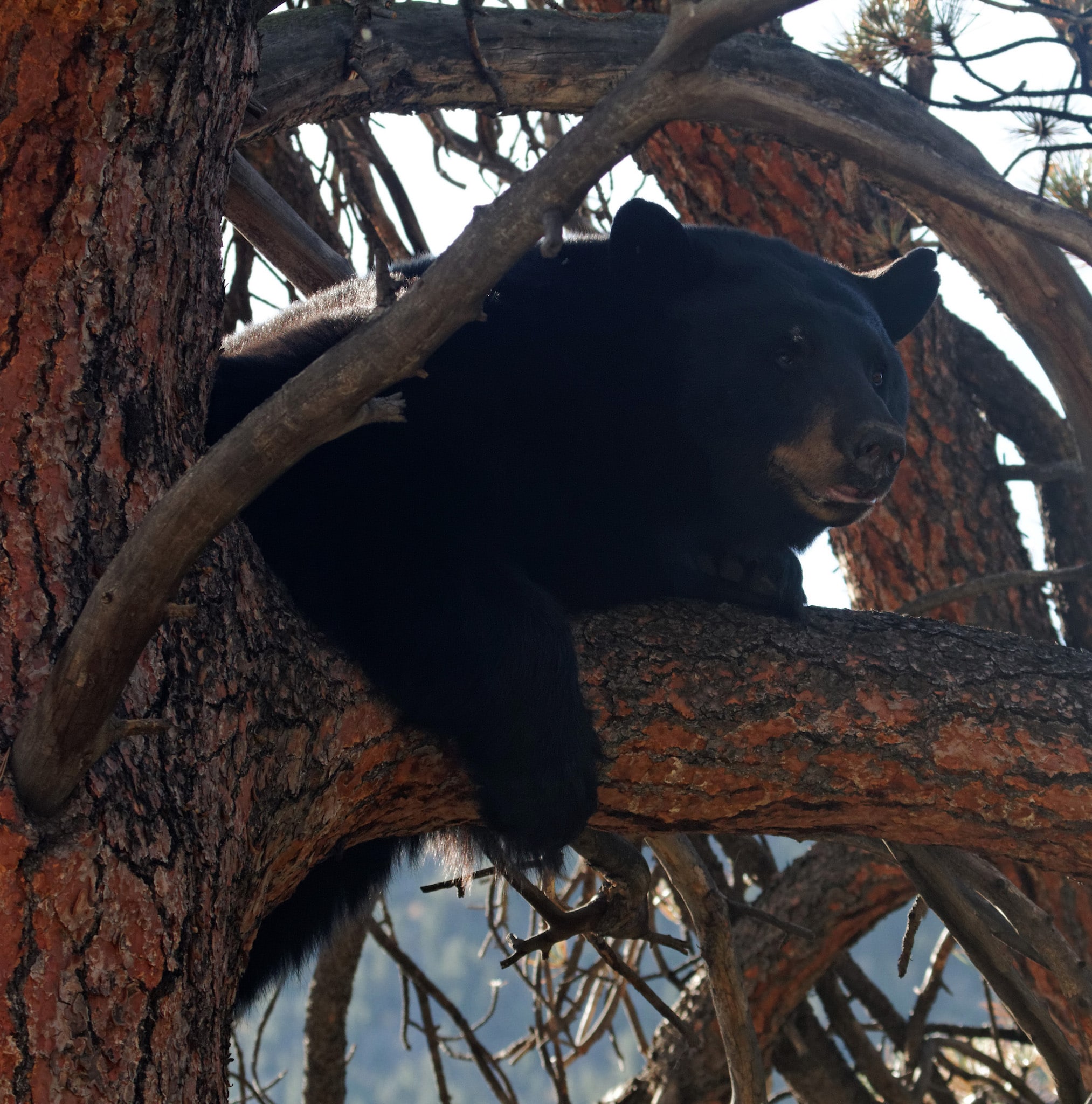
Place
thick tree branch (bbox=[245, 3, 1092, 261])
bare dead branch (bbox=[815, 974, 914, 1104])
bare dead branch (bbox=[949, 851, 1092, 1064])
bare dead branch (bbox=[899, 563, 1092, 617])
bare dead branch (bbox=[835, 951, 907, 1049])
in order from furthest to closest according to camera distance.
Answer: bare dead branch (bbox=[835, 951, 907, 1049]) → bare dead branch (bbox=[815, 974, 914, 1104]) → bare dead branch (bbox=[899, 563, 1092, 617]) → bare dead branch (bbox=[949, 851, 1092, 1064]) → thick tree branch (bbox=[245, 3, 1092, 261])

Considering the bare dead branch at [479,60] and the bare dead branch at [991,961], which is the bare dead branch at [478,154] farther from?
the bare dead branch at [991,961]

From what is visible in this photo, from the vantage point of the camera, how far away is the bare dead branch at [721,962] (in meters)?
2.79

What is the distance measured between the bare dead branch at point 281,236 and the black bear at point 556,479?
1.80 ft

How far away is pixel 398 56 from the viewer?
10.0 ft

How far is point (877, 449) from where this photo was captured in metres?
2.65

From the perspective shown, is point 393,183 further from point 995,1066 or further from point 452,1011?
point 995,1066

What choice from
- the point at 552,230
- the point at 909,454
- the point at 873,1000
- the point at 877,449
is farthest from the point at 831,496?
the point at 873,1000

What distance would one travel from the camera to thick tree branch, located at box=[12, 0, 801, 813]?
1275 mm

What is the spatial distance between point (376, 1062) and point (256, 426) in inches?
3399

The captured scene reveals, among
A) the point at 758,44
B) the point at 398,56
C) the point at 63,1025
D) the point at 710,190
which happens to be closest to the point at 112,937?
the point at 63,1025

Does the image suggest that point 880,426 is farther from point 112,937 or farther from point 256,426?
point 112,937

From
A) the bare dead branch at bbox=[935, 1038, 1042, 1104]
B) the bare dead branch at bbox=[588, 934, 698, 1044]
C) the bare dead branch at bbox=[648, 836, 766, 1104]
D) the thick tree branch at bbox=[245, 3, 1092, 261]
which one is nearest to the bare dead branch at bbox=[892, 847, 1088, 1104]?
the bare dead branch at bbox=[648, 836, 766, 1104]

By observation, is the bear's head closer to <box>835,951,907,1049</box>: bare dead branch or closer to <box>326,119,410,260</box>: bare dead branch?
<box>326,119,410,260</box>: bare dead branch

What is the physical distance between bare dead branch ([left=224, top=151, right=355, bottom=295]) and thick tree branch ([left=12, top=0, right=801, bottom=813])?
Answer: 224 centimetres
